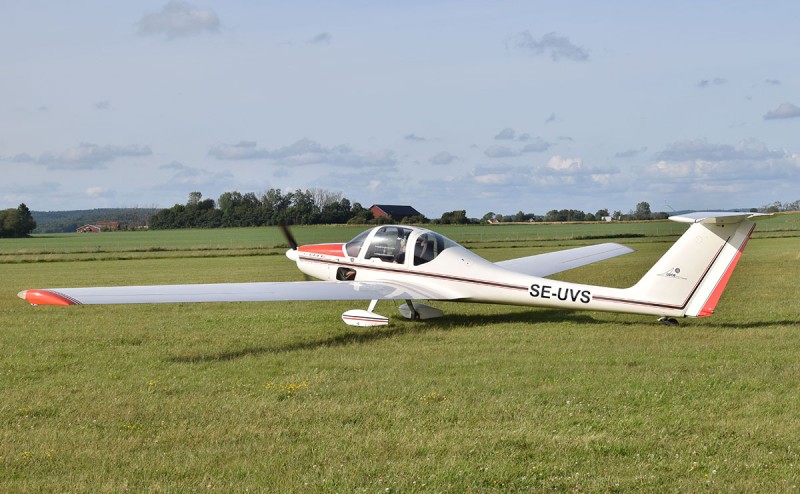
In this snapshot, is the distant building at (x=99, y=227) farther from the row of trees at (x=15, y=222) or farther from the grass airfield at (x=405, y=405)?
the grass airfield at (x=405, y=405)

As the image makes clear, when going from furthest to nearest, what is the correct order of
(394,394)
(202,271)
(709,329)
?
1. (202,271)
2. (709,329)
3. (394,394)

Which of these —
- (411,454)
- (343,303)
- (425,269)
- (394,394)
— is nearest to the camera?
(411,454)

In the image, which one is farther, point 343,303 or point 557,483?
point 343,303

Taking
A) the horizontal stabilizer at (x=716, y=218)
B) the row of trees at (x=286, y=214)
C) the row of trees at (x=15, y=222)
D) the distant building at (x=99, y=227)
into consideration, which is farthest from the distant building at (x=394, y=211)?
the distant building at (x=99, y=227)

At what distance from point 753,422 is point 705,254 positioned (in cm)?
460

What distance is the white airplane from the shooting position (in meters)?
10.9

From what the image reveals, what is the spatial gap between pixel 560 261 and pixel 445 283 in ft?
15.5

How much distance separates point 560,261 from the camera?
17344 millimetres

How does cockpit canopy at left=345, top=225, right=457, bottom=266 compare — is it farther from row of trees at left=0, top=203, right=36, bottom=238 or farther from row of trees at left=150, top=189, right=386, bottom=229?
row of trees at left=0, top=203, right=36, bottom=238

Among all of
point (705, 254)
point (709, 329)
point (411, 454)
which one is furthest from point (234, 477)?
point (709, 329)

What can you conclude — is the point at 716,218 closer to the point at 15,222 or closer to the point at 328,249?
the point at 328,249

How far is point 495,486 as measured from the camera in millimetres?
5383

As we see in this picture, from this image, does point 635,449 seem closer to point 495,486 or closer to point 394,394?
point 495,486

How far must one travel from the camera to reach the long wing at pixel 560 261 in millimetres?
16281
